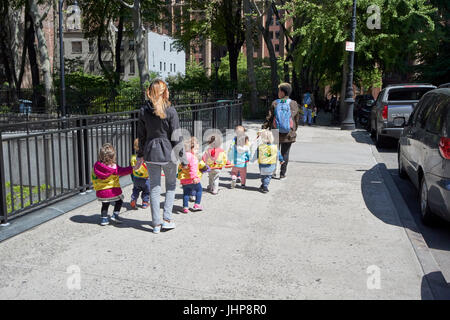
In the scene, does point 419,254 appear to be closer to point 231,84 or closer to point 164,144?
point 164,144

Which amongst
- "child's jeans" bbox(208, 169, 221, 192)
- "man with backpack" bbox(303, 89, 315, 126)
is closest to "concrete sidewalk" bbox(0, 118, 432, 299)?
"child's jeans" bbox(208, 169, 221, 192)

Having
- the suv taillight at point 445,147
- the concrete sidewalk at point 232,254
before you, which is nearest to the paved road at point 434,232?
the concrete sidewalk at point 232,254

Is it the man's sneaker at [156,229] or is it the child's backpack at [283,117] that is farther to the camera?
the child's backpack at [283,117]

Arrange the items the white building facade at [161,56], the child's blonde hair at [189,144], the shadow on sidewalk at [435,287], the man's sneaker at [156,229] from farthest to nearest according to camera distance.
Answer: the white building facade at [161,56]
the child's blonde hair at [189,144]
the man's sneaker at [156,229]
the shadow on sidewalk at [435,287]

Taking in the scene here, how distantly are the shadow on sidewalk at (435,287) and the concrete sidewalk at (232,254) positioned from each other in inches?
2.1

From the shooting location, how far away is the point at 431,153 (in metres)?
6.16

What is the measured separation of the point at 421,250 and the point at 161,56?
76073mm

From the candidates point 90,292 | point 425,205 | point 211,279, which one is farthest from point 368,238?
point 90,292

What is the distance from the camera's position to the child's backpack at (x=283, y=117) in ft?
28.4

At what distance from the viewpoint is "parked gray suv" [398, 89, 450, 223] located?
18.5 ft

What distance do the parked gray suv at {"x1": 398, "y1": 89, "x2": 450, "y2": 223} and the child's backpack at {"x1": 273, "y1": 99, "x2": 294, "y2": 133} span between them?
6.83 ft

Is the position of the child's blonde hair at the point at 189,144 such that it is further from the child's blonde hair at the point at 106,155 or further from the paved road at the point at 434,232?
the paved road at the point at 434,232

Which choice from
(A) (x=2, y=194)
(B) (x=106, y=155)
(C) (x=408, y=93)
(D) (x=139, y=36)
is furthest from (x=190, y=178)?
(D) (x=139, y=36)

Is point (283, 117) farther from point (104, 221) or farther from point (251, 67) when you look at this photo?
point (251, 67)
